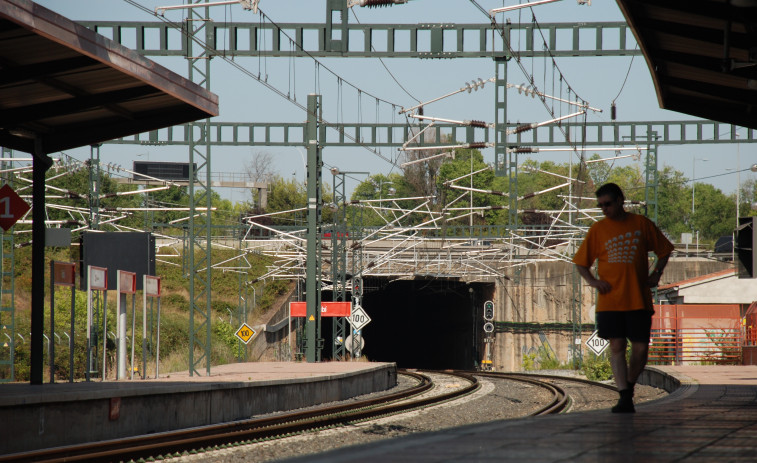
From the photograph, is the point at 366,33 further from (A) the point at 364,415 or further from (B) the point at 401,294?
(B) the point at 401,294

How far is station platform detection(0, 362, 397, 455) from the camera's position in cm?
1120

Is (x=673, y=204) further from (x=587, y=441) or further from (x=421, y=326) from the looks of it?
(x=587, y=441)

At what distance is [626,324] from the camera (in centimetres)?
778

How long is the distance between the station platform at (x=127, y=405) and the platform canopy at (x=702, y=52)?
8.17m

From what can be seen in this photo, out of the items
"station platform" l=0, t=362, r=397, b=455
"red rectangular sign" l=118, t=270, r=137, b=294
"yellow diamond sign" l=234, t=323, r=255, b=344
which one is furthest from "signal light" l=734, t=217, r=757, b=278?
"yellow diamond sign" l=234, t=323, r=255, b=344

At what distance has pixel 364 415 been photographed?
57.4 ft

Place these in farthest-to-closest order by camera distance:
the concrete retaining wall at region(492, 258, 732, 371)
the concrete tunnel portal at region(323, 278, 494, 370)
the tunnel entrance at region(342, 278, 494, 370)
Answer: the tunnel entrance at region(342, 278, 494, 370), the concrete tunnel portal at region(323, 278, 494, 370), the concrete retaining wall at region(492, 258, 732, 371)

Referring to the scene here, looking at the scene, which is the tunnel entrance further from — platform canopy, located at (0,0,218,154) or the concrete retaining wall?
platform canopy, located at (0,0,218,154)

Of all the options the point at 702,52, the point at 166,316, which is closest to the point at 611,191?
the point at 702,52

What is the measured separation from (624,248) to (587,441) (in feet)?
8.63

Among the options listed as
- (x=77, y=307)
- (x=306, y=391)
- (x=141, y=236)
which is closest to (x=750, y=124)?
(x=306, y=391)

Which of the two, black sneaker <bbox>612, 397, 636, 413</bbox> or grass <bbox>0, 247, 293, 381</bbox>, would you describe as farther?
grass <bbox>0, 247, 293, 381</bbox>

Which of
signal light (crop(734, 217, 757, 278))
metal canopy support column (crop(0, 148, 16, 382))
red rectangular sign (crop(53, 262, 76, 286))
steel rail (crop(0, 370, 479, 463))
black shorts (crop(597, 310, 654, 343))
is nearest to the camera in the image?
black shorts (crop(597, 310, 654, 343))

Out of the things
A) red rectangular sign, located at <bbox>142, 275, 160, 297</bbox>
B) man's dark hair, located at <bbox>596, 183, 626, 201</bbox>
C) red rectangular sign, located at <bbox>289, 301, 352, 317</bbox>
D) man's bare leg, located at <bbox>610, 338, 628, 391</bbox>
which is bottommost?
red rectangular sign, located at <bbox>289, 301, 352, 317</bbox>
